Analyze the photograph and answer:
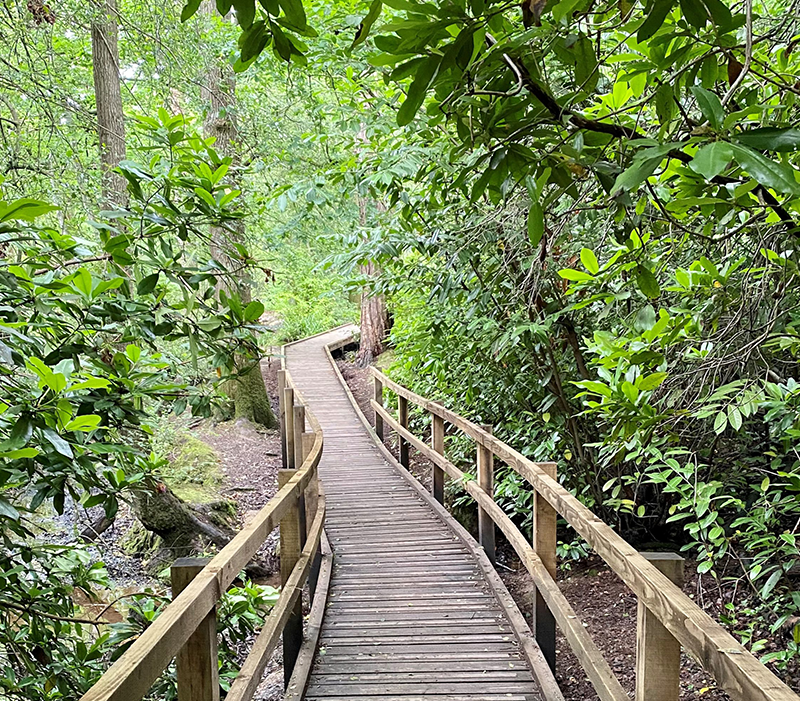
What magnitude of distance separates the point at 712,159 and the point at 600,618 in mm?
4159

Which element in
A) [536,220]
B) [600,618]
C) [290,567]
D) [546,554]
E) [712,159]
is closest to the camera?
[712,159]

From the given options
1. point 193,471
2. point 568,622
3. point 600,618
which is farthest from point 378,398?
point 568,622

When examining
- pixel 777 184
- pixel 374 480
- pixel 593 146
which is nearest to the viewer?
pixel 777 184

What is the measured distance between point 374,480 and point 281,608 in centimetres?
502

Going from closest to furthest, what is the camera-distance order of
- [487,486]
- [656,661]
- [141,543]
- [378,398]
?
[656,661], [487,486], [141,543], [378,398]

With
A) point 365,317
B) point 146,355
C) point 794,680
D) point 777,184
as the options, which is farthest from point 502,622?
point 365,317

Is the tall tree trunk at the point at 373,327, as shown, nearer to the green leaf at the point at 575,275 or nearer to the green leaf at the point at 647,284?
the green leaf at the point at 575,275

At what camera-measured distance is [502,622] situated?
3848 mm

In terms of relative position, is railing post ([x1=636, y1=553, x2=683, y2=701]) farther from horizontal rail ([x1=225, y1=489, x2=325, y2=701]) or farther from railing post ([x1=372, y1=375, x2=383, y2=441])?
railing post ([x1=372, y1=375, x2=383, y2=441])

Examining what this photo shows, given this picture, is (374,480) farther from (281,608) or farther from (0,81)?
(0,81)

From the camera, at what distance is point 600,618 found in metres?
4.34

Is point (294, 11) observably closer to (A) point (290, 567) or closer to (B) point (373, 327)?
(A) point (290, 567)

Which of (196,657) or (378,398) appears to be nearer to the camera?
(196,657)

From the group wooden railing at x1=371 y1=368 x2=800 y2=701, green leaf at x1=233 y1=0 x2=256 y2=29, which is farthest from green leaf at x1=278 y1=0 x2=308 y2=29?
wooden railing at x1=371 y1=368 x2=800 y2=701
